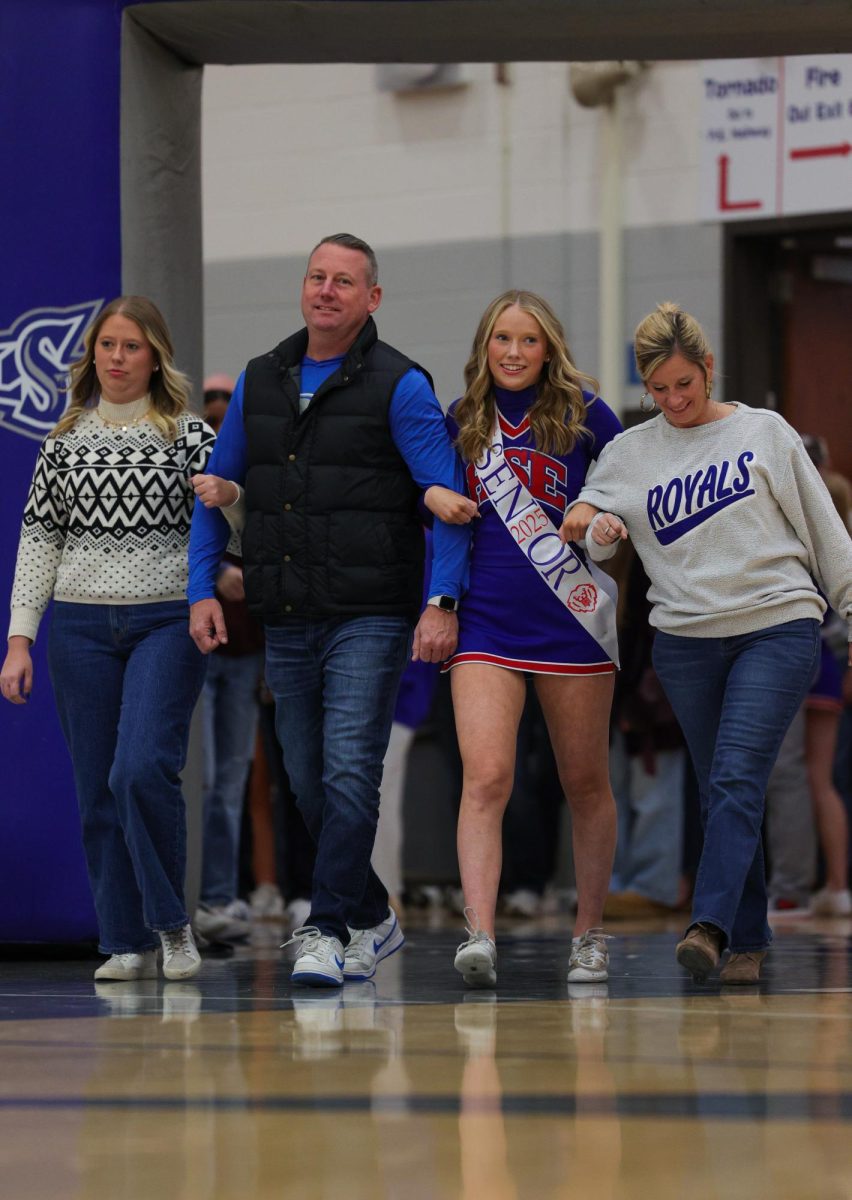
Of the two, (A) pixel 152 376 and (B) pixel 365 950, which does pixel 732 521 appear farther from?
(A) pixel 152 376

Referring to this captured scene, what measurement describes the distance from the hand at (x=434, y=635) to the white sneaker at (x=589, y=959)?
2.54 feet

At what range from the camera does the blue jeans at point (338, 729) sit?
4.75 meters

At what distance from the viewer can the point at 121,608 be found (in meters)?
5.02

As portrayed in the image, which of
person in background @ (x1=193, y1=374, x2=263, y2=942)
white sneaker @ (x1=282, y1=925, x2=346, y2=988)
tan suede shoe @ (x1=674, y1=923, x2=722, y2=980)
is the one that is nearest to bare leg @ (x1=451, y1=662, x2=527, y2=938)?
white sneaker @ (x1=282, y1=925, x2=346, y2=988)

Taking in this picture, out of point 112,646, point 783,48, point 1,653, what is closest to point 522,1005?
point 112,646

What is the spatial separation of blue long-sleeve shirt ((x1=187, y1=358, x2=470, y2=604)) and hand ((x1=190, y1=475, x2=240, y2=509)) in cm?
13

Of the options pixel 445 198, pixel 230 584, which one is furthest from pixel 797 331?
pixel 230 584

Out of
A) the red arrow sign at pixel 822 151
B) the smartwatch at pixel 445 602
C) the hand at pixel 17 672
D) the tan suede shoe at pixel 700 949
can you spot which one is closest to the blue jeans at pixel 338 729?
the smartwatch at pixel 445 602

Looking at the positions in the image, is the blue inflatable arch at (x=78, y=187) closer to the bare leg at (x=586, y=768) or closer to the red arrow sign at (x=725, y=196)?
the bare leg at (x=586, y=768)

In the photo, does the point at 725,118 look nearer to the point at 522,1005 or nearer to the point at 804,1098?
the point at 522,1005

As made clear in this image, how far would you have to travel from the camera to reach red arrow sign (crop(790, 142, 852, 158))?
357 inches

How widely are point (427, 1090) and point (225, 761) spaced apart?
3.93 meters

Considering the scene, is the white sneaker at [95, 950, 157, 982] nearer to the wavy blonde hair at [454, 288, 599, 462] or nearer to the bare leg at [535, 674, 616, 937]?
the bare leg at [535, 674, 616, 937]

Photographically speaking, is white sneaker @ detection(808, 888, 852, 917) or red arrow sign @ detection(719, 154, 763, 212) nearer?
white sneaker @ detection(808, 888, 852, 917)
